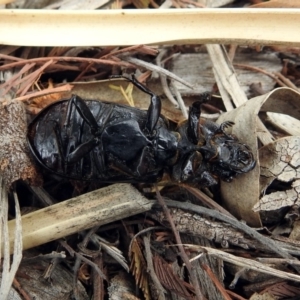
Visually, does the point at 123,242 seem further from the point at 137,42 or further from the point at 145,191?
the point at 137,42

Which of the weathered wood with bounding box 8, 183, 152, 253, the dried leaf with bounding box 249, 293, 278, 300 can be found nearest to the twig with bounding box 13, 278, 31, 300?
the weathered wood with bounding box 8, 183, 152, 253

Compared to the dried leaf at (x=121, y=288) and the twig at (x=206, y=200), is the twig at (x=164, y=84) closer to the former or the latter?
the twig at (x=206, y=200)

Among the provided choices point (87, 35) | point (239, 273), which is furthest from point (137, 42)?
point (239, 273)

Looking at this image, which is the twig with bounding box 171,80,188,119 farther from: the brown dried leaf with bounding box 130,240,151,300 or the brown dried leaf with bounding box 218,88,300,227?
the brown dried leaf with bounding box 130,240,151,300

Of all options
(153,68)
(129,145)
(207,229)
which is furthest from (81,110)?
(207,229)

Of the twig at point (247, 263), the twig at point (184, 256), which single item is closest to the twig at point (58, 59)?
the twig at point (184, 256)

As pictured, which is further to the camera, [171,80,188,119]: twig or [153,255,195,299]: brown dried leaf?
[171,80,188,119]: twig

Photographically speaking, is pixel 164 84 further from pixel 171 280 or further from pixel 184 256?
pixel 171 280
